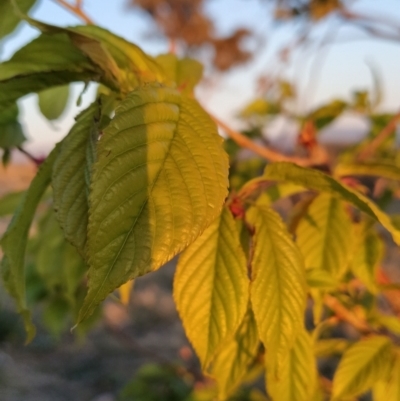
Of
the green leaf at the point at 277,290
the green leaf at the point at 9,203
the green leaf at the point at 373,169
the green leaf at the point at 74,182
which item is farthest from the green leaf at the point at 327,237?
the green leaf at the point at 9,203

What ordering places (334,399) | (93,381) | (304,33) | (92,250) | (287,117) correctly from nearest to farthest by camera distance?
1. (92,250)
2. (334,399)
3. (287,117)
4. (304,33)
5. (93,381)

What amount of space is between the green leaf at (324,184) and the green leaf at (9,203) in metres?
0.51

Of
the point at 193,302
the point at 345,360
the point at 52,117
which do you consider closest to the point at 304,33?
the point at 52,117

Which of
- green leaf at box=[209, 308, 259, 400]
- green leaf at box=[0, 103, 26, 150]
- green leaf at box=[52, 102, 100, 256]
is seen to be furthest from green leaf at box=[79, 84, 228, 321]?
green leaf at box=[0, 103, 26, 150]

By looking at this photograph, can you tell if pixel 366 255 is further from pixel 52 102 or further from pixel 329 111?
pixel 52 102

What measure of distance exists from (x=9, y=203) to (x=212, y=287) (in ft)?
1.67

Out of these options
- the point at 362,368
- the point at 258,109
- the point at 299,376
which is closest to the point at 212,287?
the point at 299,376

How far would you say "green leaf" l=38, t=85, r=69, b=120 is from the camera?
59 cm

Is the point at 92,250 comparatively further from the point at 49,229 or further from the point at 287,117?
the point at 287,117

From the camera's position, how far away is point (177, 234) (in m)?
0.25

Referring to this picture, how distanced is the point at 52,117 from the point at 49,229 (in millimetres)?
155

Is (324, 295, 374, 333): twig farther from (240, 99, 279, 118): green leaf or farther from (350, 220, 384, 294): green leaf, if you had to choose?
(240, 99, 279, 118): green leaf

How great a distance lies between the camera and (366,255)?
593 millimetres

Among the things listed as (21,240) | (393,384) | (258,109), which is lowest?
(393,384)
